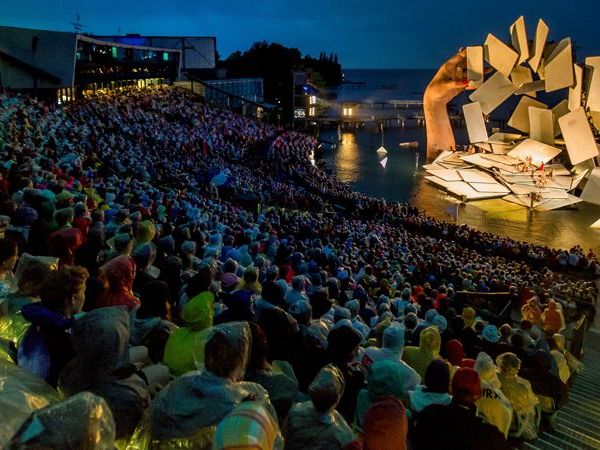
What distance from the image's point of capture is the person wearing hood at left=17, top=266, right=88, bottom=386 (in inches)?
110

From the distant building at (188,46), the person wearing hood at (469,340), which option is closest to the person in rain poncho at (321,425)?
the person wearing hood at (469,340)

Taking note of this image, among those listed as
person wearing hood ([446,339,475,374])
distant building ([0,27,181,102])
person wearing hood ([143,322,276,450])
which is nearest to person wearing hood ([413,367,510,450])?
person wearing hood ([143,322,276,450])

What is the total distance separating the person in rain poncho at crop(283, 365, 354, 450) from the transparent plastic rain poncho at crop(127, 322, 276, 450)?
239 millimetres

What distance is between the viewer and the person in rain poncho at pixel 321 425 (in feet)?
8.25

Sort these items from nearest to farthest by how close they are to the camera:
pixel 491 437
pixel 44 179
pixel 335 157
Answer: pixel 491 437
pixel 44 179
pixel 335 157

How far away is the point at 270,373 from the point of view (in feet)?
10.5

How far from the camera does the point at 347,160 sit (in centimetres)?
3744

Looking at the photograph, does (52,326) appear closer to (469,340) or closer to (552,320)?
(469,340)

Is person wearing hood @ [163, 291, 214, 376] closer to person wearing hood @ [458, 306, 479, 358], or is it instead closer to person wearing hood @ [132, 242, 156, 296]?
person wearing hood @ [132, 242, 156, 296]

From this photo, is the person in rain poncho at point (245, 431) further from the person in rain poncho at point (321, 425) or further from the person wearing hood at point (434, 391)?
the person wearing hood at point (434, 391)

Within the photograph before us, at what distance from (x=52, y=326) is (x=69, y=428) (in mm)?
1325

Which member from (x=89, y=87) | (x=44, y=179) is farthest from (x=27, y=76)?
(x=44, y=179)

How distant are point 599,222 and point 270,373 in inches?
802

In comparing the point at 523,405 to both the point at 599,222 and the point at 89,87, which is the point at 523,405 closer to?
the point at 599,222
